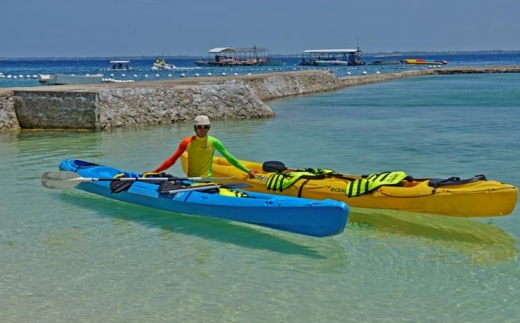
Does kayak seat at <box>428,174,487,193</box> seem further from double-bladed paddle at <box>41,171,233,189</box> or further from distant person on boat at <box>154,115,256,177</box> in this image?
double-bladed paddle at <box>41,171,233,189</box>

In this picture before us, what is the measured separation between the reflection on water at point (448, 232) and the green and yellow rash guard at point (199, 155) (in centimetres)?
191

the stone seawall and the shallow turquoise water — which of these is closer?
the shallow turquoise water

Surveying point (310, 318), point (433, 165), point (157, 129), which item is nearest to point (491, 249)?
point (310, 318)

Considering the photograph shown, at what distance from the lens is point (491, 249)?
727 cm

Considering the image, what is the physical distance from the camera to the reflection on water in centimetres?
718

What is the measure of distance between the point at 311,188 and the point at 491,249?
2439 mm

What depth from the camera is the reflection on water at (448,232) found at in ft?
23.6

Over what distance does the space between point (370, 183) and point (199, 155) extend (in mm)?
2447

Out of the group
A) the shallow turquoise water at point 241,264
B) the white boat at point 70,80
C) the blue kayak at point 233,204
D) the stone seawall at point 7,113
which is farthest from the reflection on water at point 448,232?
the white boat at point 70,80

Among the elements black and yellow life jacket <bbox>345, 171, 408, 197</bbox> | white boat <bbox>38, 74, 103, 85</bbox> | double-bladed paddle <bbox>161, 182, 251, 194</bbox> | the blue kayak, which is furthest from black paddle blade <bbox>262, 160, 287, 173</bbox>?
white boat <bbox>38, 74, 103, 85</bbox>

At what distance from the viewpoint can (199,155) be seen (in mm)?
9172

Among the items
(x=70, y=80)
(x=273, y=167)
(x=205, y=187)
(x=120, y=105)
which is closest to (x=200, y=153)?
(x=205, y=187)

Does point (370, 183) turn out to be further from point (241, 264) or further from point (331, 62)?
point (331, 62)

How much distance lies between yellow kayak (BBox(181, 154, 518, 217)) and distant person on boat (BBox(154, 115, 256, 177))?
63 centimetres
